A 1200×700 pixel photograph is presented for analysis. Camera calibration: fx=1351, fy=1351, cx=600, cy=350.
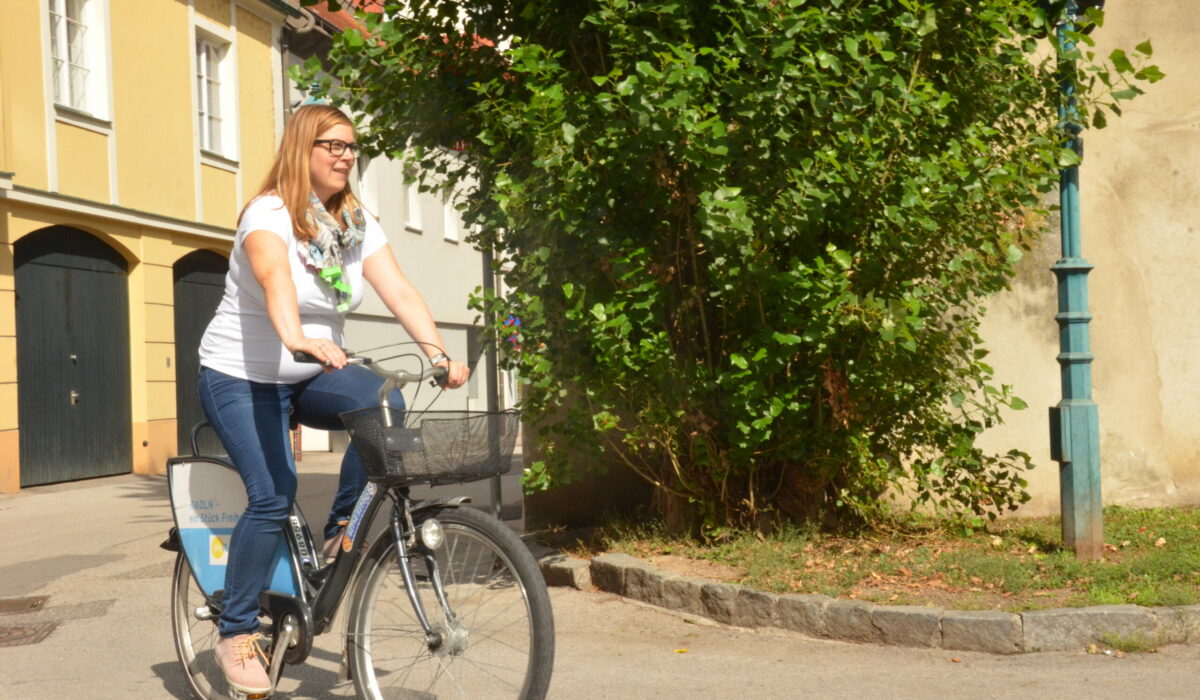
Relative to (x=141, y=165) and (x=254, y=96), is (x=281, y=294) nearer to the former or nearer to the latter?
(x=141, y=165)

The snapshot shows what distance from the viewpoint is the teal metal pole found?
695 centimetres

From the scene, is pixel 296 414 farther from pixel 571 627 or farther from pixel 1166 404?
pixel 1166 404

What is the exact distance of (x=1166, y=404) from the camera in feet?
29.2

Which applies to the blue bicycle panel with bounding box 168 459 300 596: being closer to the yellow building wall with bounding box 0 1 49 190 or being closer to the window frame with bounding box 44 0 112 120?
the yellow building wall with bounding box 0 1 49 190

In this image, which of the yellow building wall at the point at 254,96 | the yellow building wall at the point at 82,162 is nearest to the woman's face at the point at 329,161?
the yellow building wall at the point at 82,162

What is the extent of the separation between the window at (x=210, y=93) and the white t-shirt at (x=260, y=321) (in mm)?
16707

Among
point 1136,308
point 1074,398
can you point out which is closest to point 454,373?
point 1074,398

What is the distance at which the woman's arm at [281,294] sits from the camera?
12.3ft

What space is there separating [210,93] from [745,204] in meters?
16.3

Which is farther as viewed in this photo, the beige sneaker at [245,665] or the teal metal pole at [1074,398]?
the teal metal pole at [1074,398]

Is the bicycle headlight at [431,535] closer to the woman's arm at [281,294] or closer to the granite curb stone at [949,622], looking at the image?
the woman's arm at [281,294]

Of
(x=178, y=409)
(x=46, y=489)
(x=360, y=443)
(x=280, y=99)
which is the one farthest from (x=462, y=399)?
(x=360, y=443)

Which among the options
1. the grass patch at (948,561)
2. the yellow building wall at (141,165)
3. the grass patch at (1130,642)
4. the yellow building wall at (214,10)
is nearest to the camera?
the grass patch at (1130,642)

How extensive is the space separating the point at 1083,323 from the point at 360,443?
14.9 feet
